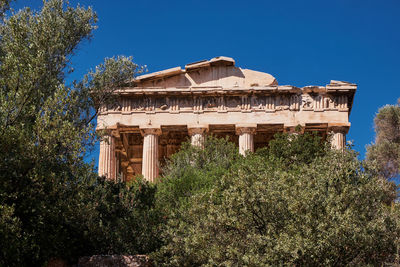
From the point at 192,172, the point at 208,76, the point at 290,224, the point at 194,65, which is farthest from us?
the point at 208,76

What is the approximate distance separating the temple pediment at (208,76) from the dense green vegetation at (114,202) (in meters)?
15.4

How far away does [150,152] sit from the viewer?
35.2 meters

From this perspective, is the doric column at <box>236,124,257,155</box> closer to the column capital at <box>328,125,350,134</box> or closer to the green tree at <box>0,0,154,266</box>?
the column capital at <box>328,125,350,134</box>

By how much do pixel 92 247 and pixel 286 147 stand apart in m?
12.9

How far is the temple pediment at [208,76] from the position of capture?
120 ft

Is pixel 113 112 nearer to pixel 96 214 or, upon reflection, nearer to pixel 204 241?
A: pixel 96 214

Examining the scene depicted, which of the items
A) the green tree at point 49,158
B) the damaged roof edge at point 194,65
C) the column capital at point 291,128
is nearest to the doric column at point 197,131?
the damaged roof edge at point 194,65

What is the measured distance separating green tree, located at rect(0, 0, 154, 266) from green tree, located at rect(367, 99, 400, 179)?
80.5ft

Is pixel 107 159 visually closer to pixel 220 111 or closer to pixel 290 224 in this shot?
pixel 220 111

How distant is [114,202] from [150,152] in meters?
15.3

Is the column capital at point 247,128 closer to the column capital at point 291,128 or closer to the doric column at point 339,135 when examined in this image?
the column capital at point 291,128

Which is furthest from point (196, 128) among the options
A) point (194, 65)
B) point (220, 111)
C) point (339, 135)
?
point (339, 135)

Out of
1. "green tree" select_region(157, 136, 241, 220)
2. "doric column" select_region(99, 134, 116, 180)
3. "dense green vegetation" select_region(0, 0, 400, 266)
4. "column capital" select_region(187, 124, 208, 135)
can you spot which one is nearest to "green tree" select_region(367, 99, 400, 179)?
"column capital" select_region(187, 124, 208, 135)

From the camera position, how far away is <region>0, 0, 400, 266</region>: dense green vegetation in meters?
15.6
